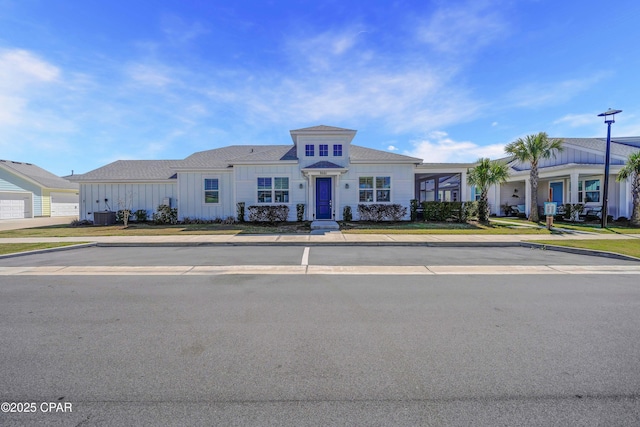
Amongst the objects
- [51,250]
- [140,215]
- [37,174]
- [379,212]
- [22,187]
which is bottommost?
[51,250]

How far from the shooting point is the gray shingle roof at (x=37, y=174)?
1045 inches

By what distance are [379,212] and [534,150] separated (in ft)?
34.0

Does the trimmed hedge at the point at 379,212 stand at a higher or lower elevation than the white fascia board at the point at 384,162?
lower

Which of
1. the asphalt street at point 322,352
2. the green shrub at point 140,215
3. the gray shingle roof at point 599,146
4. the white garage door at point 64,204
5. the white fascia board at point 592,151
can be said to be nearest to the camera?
the asphalt street at point 322,352

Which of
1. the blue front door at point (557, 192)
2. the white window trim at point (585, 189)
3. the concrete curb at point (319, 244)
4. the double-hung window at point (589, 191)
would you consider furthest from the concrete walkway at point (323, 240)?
the blue front door at point (557, 192)

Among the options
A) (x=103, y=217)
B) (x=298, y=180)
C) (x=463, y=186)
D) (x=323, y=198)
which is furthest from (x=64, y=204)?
(x=463, y=186)

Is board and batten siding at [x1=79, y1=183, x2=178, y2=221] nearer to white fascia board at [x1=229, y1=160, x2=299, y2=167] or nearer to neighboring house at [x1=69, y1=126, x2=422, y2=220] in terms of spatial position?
neighboring house at [x1=69, y1=126, x2=422, y2=220]

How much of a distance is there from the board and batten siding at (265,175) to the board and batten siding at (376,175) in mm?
2402

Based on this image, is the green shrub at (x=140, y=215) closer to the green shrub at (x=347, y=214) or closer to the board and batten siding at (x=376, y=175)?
the board and batten siding at (x=376, y=175)

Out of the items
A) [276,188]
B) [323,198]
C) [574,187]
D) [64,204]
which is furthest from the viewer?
[64,204]

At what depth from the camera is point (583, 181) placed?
21.2m

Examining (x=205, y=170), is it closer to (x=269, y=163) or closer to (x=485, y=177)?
(x=269, y=163)

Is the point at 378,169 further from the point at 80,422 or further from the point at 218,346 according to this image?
the point at 80,422

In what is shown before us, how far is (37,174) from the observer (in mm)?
29609
